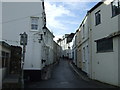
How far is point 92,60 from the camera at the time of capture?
19266mm

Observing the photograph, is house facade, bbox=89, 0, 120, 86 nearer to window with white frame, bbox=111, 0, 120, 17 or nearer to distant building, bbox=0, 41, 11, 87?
window with white frame, bbox=111, 0, 120, 17

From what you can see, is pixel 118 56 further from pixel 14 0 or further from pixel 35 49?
pixel 14 0

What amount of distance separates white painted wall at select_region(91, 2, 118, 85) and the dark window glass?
0.36 metres

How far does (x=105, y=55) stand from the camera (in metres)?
16.3

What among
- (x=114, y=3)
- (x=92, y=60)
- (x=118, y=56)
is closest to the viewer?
(x=118, y=56)

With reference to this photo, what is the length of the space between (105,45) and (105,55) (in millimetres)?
868

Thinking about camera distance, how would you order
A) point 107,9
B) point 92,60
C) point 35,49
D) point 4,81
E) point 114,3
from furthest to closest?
point 35,49, point 92,60, point 107,9, point 114,3, point 4,81

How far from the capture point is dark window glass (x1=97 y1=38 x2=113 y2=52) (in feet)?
51.3

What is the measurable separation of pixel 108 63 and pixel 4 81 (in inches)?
314

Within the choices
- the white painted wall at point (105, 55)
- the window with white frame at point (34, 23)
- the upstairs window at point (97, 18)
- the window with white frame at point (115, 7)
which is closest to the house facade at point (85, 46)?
the white painted wall at point (105, 55)

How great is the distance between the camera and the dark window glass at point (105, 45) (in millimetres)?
15648

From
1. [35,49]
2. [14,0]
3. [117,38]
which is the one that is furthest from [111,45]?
[14,0]

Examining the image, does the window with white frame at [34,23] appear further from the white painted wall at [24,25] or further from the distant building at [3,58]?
the distant building at [3,58]

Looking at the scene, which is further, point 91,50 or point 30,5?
point 30,5
